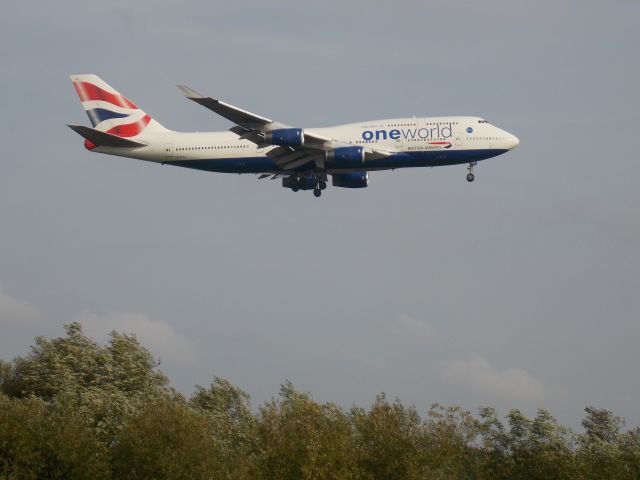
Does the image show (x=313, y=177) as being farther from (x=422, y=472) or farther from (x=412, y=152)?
(x=422, y=472)

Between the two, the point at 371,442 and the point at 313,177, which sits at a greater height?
the point at 313,177

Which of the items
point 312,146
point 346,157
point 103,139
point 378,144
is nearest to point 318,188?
point 312,146

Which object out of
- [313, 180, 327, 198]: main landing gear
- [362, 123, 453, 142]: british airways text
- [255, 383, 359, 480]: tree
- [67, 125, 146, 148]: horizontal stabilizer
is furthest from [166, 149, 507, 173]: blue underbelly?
[255, 383, 359, 480]: tree

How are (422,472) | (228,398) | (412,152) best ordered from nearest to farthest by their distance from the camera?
(422,472) → (412,152) → (228,398)

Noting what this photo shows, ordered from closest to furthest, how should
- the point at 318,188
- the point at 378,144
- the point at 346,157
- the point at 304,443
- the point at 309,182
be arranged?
the point at 304,443
the point at 346,157
the point at 378,144
the point at 318,188
the point at 309,182

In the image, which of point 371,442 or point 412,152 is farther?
point 412,152

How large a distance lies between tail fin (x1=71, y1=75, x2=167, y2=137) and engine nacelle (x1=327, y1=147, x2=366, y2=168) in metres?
15.7

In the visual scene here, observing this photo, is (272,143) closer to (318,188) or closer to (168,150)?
(318,188)

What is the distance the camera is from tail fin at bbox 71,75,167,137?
87.8m

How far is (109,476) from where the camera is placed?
6366cm

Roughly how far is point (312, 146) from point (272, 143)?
3050 millimetres

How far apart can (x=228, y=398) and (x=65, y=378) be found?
47.2ft

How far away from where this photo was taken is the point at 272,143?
250 feet

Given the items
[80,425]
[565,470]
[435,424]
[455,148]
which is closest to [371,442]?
[435,424]
